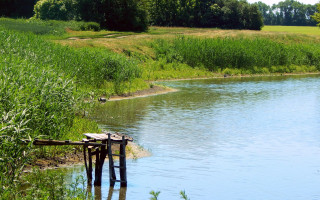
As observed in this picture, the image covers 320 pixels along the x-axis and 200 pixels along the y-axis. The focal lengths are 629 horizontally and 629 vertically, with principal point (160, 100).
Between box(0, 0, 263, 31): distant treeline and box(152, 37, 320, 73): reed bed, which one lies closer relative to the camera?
box(152, 37, 320, 73): reed bed

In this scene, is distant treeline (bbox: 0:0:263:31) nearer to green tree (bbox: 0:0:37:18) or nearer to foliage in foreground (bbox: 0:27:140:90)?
green tree (bbox: 0:0:37:18)

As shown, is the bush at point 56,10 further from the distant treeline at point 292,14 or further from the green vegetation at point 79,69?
the distant treeline at point 292,14

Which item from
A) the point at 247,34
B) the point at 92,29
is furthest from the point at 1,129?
the point at 247,34

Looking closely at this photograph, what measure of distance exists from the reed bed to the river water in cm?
1312

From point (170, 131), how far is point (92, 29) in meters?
41.2


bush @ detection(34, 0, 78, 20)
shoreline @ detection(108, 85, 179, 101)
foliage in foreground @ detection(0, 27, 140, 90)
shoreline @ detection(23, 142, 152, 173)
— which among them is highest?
bush @ detection(34, 0, 78, 20)

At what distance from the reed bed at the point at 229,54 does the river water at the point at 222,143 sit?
1312 cm

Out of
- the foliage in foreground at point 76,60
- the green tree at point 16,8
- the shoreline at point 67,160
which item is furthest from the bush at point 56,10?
the shoreline at point 67,160

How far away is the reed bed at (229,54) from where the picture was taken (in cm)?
4919

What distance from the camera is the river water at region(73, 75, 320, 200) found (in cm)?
1452

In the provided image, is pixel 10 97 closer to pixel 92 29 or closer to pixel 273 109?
pixel 273 109

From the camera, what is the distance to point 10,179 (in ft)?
38.9

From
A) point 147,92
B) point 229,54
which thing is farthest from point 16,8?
point 147,92

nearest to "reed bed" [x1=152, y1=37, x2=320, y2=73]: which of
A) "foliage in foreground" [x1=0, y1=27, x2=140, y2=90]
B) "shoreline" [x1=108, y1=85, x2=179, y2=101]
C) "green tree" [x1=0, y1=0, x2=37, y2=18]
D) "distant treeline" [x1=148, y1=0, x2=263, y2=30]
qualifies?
"shoreline" [x1=108, y1=85, x2=179, y2=101]
